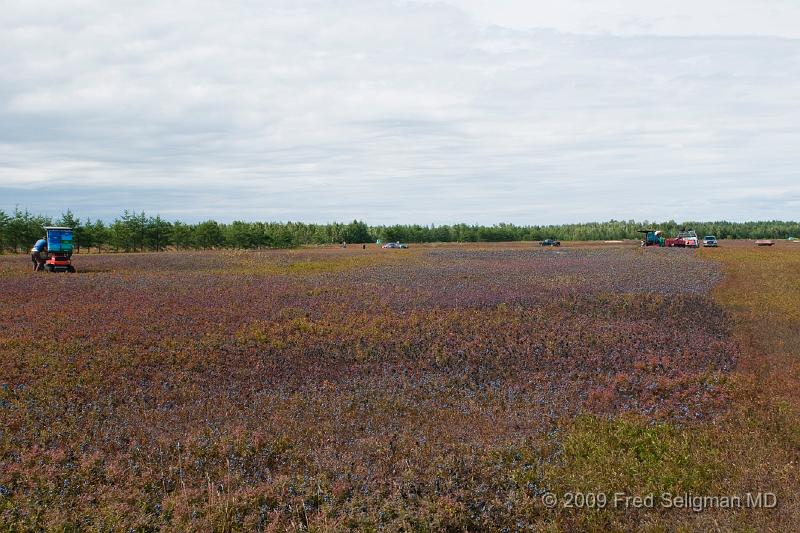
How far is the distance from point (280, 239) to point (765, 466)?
101603 mm

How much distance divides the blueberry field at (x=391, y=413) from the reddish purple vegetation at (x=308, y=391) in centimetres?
5

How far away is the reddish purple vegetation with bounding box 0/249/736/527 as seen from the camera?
7062mm

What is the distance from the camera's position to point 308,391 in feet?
37.5

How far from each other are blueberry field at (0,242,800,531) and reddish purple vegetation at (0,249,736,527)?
0.05 metres

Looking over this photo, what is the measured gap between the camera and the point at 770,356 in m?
13.9

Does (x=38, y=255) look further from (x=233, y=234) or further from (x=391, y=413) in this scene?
(x=233, y=234)

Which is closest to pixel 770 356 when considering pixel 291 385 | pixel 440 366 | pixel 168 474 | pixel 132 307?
pixel 440 366

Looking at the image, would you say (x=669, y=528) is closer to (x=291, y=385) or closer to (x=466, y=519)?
(x=466, y=519)

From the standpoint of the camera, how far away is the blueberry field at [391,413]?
6.78 metres

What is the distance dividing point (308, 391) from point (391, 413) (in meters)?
2.14
